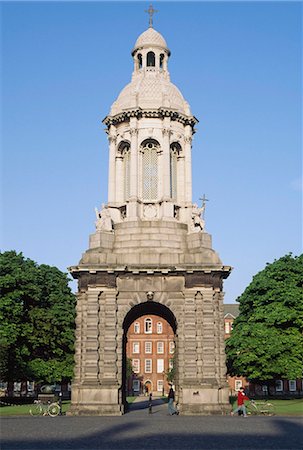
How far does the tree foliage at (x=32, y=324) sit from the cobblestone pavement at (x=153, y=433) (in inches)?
637

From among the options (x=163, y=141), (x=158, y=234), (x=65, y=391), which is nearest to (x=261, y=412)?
(x=158, y=234)

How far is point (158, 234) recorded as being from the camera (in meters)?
38.3

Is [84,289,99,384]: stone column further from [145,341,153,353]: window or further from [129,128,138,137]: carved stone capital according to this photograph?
[145,341,153,353]: window

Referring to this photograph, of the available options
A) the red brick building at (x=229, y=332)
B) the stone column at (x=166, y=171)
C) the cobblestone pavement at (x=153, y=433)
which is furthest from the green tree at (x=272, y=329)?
the red brick building at (x=229, y=332)

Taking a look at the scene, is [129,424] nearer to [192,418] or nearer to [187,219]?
[192,418]

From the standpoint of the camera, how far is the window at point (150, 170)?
1609 inches

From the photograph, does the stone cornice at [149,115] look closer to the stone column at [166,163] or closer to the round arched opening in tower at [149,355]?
the stone column at [166,163]

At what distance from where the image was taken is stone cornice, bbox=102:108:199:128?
40906 mm

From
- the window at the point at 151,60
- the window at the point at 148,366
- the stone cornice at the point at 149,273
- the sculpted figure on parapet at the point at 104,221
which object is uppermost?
the window at the point at 151,60

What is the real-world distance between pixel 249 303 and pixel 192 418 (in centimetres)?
2497

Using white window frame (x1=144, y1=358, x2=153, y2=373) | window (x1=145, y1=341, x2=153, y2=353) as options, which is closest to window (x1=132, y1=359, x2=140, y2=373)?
white window frame (x1=144, y1=358, x2=153, y2=373)

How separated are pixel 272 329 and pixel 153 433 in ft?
90.2

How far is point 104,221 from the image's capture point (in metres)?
38.9

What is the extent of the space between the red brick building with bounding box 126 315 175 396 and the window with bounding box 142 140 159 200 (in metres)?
64.0
